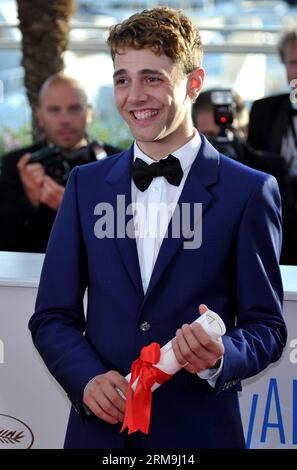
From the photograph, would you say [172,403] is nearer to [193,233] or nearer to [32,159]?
[193,233]

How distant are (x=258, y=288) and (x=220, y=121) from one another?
2.50 m

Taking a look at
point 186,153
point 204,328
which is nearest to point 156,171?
point 186,153

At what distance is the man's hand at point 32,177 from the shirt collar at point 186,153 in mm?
2283

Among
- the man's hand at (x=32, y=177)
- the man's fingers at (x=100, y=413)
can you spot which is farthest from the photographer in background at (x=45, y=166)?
the man's fingers at (x=100, y=413)

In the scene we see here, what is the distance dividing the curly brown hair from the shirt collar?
174 millimetres

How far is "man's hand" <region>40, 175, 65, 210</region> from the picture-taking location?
4.40 meters

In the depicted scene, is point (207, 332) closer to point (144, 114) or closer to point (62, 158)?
point (144, 114)

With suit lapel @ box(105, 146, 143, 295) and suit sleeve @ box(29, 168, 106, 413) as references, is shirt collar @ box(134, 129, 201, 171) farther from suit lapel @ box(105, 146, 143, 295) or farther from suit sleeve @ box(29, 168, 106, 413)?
suit sleeve @ box(29, 168, 106, 413)

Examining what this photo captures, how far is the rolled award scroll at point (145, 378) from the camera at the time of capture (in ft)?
6.40

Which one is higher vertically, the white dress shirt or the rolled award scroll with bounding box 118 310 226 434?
the white dress shirt

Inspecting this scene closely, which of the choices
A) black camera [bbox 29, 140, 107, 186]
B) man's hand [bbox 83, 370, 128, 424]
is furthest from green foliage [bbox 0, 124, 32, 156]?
man's hand [bbox 83, 370, 128, 424]

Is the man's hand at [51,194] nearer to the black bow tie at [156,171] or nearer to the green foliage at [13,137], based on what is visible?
the black bow tie at [156,171]

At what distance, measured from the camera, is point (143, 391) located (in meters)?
1.96

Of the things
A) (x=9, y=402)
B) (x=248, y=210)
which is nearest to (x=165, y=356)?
(x=248, y=210)
